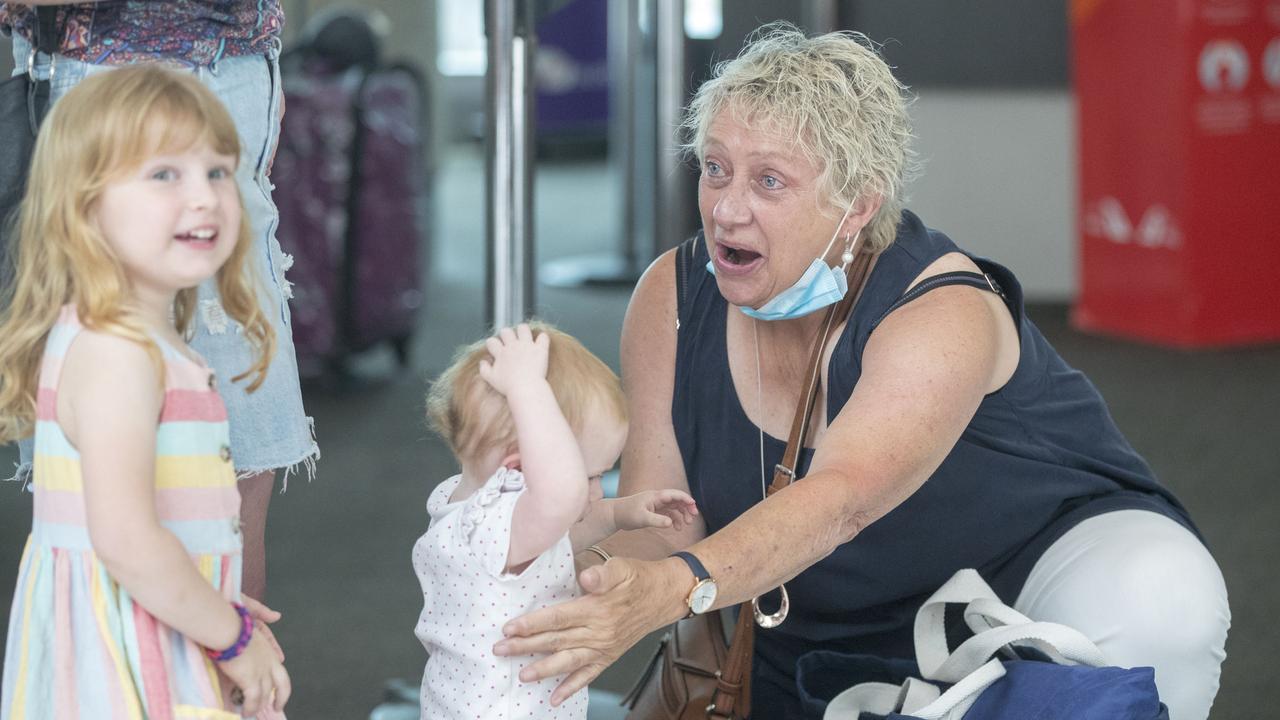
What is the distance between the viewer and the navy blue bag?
5.08ft

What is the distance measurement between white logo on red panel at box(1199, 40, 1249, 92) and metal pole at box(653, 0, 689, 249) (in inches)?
65.7

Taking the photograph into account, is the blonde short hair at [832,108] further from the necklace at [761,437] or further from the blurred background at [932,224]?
the blurred background at [932,224]

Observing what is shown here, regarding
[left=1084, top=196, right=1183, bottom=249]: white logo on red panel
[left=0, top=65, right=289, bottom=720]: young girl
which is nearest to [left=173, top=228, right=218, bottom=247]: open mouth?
[left=0, top=65, right=289, bottom=720]: young girl

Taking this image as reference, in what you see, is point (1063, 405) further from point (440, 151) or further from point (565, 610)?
point (440, 151)

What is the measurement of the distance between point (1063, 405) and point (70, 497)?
121 cm

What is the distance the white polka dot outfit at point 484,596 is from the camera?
1452 millimetres

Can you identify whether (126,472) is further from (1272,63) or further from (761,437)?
(1272,63)

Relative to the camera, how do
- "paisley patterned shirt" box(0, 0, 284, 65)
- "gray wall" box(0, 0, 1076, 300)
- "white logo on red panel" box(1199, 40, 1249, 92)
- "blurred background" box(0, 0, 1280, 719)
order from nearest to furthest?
"paisley patterned shirt" box(0, 0, 284, 65) < "blurred background" box(0, 0, 1280, 719) < "white logo on red panel" box(1199, 40, 1249, 92) < "gray wall" box(0, 0, 1076, 300)

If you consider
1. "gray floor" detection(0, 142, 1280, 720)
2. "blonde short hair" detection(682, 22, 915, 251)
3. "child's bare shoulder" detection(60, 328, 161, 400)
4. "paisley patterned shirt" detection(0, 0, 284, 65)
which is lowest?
"gray floor" detection(0, 142, 1280, 720)

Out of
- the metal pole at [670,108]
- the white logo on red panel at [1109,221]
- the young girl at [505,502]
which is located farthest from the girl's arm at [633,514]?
the white logo on red panel at [1109,221]

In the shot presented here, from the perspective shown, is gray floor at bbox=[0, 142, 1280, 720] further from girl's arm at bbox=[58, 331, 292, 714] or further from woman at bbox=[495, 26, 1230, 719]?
girl's arm at bbox=[58, 331, 292, 714]

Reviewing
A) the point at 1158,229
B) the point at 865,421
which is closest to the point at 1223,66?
the point at 1158,229

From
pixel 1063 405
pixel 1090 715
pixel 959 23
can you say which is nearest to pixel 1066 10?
pixel 959 23

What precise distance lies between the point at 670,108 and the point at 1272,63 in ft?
6.47
